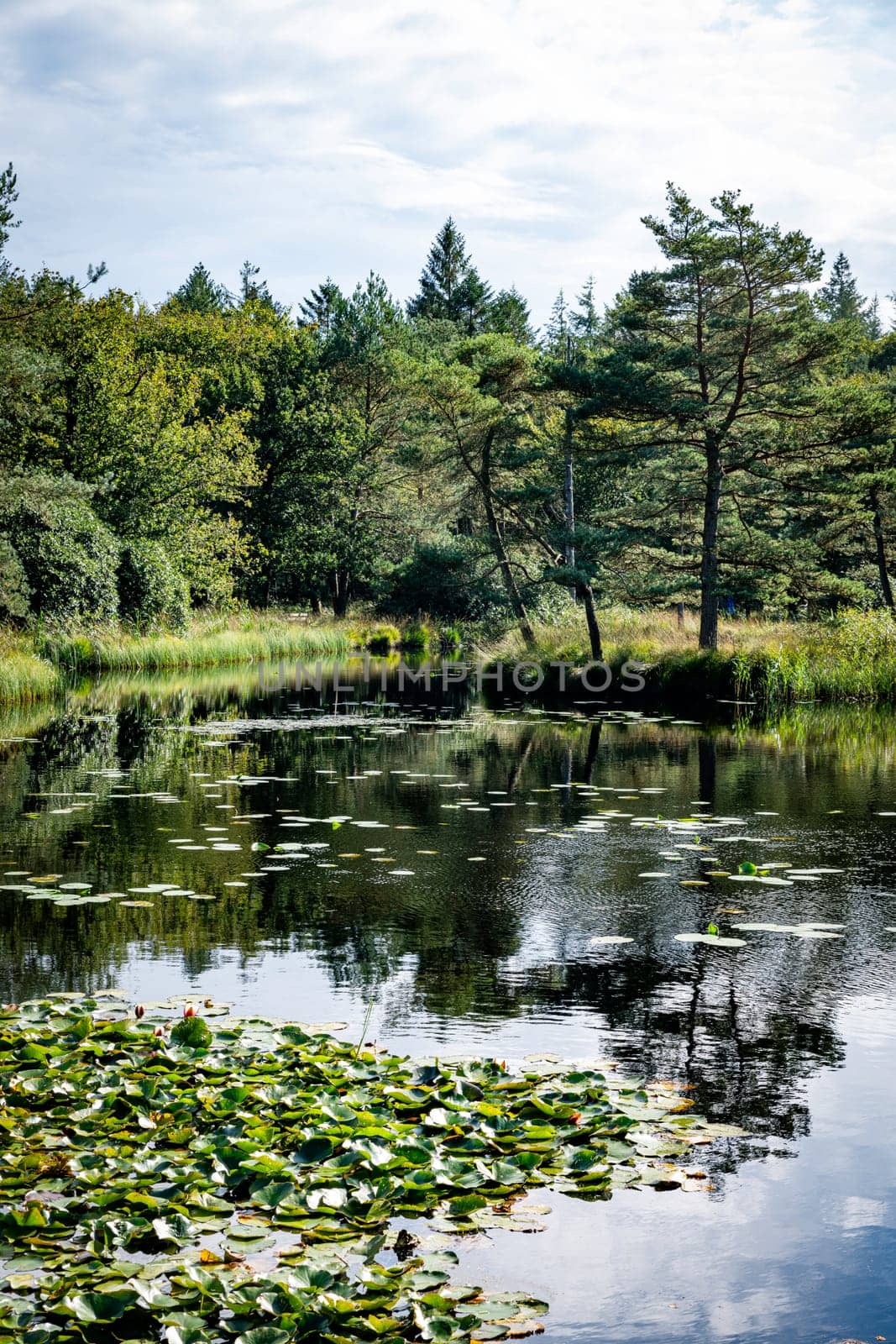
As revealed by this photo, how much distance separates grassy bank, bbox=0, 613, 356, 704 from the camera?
2134 centimetres

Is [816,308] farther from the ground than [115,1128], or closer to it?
farther from the ground

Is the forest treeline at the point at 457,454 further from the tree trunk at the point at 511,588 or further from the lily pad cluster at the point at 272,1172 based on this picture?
the lily pad cluster at the point at 272,1172

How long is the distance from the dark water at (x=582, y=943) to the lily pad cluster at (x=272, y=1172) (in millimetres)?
203

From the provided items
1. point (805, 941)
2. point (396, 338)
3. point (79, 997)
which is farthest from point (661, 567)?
point (396, 338)

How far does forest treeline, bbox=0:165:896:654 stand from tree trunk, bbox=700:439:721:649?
52 mm

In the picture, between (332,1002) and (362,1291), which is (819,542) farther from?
(362,1291)

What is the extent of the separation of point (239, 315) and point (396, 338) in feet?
39.7

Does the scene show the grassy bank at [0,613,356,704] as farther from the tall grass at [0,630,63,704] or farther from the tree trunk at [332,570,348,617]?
the tree trunk at [332,570,348,617]

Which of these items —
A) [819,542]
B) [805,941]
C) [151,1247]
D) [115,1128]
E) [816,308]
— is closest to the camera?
[151,1247]

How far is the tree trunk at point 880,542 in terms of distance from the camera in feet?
91.2

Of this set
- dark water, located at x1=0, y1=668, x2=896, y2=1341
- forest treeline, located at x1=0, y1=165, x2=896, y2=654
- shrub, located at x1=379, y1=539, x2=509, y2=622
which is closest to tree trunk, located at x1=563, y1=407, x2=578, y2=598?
forest treeline, located at x1=0, y1=165, x2=896, y2=654

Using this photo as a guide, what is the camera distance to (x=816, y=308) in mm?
21719

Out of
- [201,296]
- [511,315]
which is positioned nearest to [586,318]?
[511,315]

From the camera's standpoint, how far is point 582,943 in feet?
20.3
